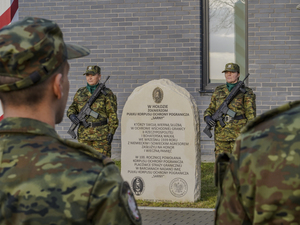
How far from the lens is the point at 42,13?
33.3 feet

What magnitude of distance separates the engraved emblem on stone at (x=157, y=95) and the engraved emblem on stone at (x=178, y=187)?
3.81ft

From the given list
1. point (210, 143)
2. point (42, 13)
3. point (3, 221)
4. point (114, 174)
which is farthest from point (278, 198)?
point (42, 13)

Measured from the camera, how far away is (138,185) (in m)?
6.41

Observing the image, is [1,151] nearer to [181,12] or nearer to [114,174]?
[114,174]

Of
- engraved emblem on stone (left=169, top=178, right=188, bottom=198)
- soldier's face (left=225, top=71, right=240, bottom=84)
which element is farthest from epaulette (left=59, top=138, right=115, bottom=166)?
soldier's face (left=225, top=71, right=240, bottom=84)

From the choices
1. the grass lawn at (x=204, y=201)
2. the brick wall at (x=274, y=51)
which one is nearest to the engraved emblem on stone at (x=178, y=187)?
the grass lawn at (x=204, y=201)

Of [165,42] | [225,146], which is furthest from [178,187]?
[165,42]

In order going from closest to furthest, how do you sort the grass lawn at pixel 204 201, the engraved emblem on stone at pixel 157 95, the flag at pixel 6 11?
1. the flag at pixel 6 11
2. the grass lawn at pixel 204 201
3. the engraved emblem on stone at pixel 157 95

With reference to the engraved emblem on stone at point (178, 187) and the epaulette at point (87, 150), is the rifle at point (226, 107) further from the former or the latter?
the epaulette at point (87, 150)

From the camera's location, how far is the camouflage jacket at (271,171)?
50.6 inches

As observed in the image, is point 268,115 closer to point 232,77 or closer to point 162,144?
point 162,144

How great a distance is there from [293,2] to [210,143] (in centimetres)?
339

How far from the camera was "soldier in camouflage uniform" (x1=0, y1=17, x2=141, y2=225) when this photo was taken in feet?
4.33

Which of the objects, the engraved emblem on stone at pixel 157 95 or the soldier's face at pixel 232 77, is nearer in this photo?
the engraved emblem on stone at pixel 157 95
